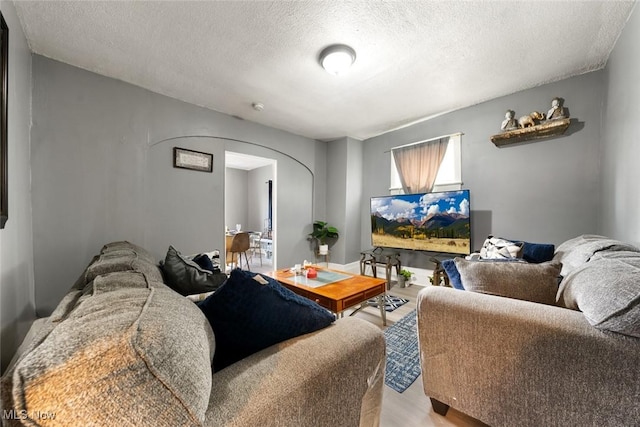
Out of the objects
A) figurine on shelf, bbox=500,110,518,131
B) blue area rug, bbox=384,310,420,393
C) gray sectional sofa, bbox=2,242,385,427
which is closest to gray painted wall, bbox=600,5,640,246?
figurine on shelf, bbox=500,110,518,131

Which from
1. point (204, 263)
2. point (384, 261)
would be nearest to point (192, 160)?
point (204, 263)

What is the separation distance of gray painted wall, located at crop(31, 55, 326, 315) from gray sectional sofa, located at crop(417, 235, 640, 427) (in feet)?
9.97

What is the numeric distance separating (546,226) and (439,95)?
2.01m

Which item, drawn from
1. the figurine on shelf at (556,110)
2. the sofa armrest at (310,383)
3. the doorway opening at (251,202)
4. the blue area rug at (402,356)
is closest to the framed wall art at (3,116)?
the sofa armrest at (310,383)

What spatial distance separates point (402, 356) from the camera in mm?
2006

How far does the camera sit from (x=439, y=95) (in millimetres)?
2980

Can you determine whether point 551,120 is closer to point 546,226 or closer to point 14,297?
point 546,226

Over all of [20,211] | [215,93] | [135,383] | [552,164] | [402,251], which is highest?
[215,93]

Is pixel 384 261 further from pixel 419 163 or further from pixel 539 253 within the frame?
pixel 539 253

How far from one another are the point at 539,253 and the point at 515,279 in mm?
1314

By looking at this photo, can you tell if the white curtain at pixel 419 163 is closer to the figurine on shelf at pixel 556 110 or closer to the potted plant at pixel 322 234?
the figurine on shelf at pixel 556 110

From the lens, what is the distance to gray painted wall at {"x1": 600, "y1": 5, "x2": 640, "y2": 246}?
1.70m

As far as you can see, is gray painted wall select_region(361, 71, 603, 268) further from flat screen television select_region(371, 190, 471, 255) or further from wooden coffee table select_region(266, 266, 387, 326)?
wooden coffee table select_region(266, 266, 387, 326)

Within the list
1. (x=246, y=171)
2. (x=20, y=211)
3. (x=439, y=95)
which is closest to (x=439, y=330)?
(x=439, y=95)
